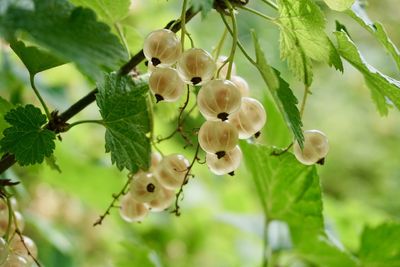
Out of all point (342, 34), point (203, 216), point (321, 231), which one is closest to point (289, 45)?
point (342, 34)

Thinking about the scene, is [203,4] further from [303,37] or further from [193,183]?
[193,183]

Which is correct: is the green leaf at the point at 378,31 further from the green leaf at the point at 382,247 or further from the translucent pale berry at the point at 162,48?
the green leaf at the point at 382,247

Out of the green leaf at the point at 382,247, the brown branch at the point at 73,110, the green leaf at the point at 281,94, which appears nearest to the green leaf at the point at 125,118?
the brown branch at the point at 73,110

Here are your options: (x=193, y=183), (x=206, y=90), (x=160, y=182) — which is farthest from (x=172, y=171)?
(x=193, y=183)

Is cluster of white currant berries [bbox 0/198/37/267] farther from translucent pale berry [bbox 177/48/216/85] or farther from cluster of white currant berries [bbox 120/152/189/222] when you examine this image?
translucent pale berry [bbox 177/48/216/85]

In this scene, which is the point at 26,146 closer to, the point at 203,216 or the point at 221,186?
the point at 203,216

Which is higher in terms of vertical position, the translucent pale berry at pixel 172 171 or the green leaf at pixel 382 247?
the translucent pale berry at pixel 172 171
